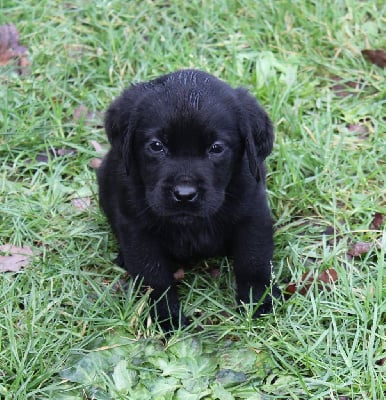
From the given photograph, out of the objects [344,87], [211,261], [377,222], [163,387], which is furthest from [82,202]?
[344,87]

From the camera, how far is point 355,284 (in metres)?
3.73

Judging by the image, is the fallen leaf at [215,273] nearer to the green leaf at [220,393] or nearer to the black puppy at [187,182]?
the black puppy at [187,182]

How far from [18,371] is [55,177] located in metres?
1.61

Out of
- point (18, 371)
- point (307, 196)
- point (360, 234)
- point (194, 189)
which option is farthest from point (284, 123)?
point (18, 371)

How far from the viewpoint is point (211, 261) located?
4.00 metres

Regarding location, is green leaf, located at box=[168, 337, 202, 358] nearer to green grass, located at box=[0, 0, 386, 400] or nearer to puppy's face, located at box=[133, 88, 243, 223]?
green grass, located at box=[0, 0, 386, 400]

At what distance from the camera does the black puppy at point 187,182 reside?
10.7ft

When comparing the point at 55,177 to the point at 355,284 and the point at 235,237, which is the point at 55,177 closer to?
the point at 235,237

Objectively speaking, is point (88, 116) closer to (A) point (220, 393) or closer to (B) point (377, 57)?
(B) point (377, 57)

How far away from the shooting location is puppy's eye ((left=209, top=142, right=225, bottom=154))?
3314mm

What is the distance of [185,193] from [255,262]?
2.13 ft

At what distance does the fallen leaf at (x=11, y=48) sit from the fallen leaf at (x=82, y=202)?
1.35 m

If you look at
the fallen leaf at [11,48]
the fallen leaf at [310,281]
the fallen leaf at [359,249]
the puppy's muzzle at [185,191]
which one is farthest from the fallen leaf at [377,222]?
the fallen leaf at [11,48]

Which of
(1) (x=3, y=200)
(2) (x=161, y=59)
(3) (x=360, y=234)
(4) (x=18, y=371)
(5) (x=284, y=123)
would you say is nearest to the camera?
(4) (x=18, y=371)
